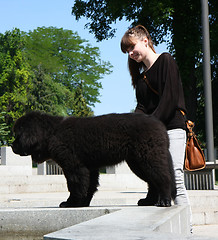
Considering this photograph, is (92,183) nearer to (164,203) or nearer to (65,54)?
(164,203)

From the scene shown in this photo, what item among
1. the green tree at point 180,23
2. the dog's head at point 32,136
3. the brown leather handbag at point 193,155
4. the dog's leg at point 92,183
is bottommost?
the dog's leg at point 92,183

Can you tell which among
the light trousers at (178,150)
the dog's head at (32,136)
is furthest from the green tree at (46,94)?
the light trousers at (178,150)

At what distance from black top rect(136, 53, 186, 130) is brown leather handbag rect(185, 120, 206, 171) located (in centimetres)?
23

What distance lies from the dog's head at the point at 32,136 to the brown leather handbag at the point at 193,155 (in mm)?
1476

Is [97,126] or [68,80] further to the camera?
[68,80]

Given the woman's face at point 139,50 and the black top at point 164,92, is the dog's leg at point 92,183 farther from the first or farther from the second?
the woman's face at point 139,50

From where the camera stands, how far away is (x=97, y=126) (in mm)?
4891

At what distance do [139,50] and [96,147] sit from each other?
3.59 feet

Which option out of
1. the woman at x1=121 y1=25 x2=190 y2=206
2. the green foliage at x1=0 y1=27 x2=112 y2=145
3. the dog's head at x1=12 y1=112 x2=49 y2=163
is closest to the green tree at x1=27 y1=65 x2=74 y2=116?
the green foliage at x1=0 y1=27 x2=112 y2=145

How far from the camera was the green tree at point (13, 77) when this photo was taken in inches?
1928

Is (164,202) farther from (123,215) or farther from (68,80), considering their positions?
(68,80)

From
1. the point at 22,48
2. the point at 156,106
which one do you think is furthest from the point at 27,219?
the point at 22,48

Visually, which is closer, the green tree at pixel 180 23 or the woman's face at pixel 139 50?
the woman's face at pixel 139 50

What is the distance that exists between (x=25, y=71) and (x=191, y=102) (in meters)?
29.1
